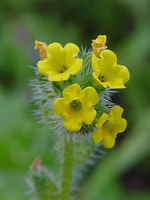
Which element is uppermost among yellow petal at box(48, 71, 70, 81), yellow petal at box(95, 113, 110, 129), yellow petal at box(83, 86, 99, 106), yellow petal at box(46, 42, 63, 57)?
yellow petal at box(46, 42, 63, 57)

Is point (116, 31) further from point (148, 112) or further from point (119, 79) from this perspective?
point (119, 79)

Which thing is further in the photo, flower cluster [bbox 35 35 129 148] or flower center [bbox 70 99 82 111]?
flower center [bbox 70 99 82 111]

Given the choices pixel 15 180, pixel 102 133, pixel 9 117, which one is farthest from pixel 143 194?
pixel 102 133

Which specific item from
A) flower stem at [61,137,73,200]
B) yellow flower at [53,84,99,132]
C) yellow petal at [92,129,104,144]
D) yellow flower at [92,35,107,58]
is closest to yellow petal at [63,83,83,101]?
yellow flower at [53,84,99,132]

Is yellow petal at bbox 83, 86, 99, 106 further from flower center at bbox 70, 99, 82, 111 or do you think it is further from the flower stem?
the flower stem

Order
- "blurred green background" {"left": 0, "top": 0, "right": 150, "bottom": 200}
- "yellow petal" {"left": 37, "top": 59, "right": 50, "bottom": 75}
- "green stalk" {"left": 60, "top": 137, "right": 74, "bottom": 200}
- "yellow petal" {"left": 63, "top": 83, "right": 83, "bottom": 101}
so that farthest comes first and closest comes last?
"blurred green background" {"left": 0, "top": 0, "right": 150, "bottom": 200}
"green stalk" {"left": 60, "top": 137, "right": 74, "bottom": 200}
"yellow petal" {"left": 37, "top": 59, "right": 50, "bottom": 75}
"yellow petal" {"left": 63, "top": 83, "right": 83, "bottom": 101}

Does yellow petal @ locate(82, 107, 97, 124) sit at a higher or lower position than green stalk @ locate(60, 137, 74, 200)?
higher

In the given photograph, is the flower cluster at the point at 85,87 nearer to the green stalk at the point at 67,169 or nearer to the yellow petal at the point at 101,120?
the yellow petal at the point at 101,120

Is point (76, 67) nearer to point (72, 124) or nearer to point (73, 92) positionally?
point (73, 92)
